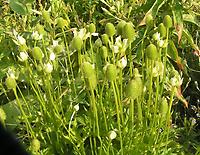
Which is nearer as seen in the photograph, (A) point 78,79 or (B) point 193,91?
(A) point 78,79

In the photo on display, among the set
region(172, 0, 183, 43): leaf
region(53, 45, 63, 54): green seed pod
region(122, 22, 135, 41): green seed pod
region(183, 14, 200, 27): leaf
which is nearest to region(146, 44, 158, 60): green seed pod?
region(122, 22, 135, 41): green seed pod

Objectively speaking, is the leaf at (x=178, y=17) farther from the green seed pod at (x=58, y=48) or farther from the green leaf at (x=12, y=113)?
the green leaf at (x=12, y=113)

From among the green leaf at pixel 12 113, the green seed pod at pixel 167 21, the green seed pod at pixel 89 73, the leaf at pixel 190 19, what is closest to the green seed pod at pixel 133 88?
the green seed pod at pixel 89 73

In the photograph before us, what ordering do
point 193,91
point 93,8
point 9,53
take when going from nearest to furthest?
point 9,53, point 193,91, point 93,8

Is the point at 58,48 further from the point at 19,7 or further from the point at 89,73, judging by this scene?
the point at 19,7

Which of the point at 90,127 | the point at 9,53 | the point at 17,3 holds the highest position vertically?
the point at 17,3

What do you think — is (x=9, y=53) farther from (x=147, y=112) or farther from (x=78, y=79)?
(x=147, y=112)

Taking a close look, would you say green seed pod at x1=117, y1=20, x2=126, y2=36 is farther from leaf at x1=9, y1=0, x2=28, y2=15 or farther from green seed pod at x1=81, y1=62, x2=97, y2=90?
leaf at x1=9, y1=0, x2=28, y2=15

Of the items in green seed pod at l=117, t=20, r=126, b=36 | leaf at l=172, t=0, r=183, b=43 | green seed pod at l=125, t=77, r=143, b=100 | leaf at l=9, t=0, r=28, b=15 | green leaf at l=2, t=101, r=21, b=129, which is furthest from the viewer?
leaf at l=9, t=0, r=28, b=15

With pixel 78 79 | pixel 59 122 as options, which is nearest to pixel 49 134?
pixel 59 122
